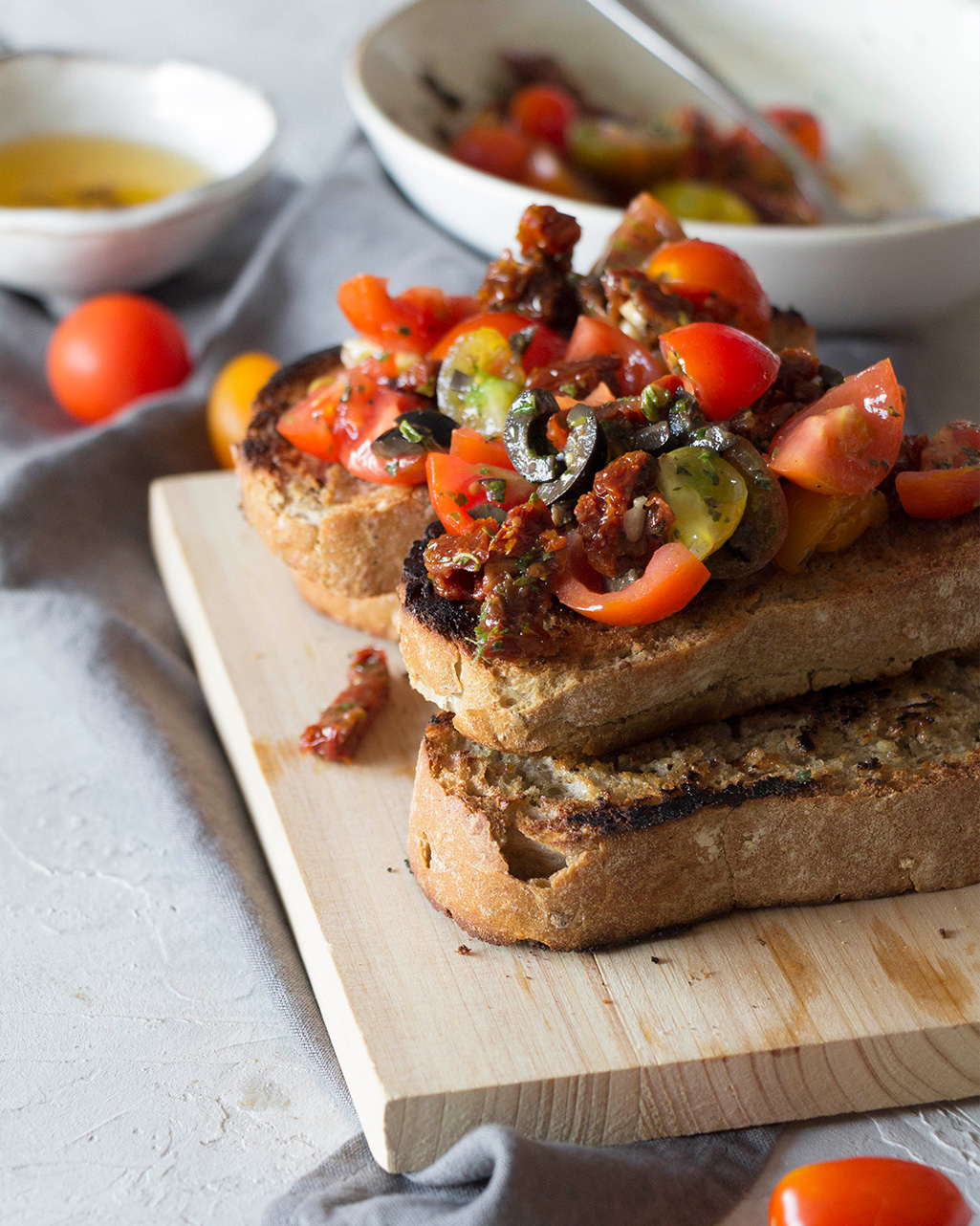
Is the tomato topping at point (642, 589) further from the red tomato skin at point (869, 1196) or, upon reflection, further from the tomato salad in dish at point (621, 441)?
the red tomato skin at point (869, 1196)

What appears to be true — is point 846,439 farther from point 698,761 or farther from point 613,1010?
point 613,1010

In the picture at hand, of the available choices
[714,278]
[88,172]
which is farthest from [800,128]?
[88,172]

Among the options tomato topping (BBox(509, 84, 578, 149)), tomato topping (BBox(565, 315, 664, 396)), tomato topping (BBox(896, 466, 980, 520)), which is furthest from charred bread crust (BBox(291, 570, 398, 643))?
tomato topping (BBox(509, 84, 578, 149))

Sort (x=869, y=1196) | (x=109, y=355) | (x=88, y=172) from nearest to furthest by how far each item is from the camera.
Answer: (x=869, y=1196)
(x=109, y=355)
(x=88, y=172)

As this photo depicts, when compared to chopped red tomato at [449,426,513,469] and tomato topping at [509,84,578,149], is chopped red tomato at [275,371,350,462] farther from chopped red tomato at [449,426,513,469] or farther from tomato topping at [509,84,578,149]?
tomato topping at [509,84,578,149]

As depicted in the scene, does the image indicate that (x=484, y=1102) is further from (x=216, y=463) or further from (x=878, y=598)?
(x=216, y=463)

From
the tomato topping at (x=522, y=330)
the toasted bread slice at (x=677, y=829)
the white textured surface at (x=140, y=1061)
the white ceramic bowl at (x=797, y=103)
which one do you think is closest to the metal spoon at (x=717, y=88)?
the white ceramic bowl at (x=797, y=103)
